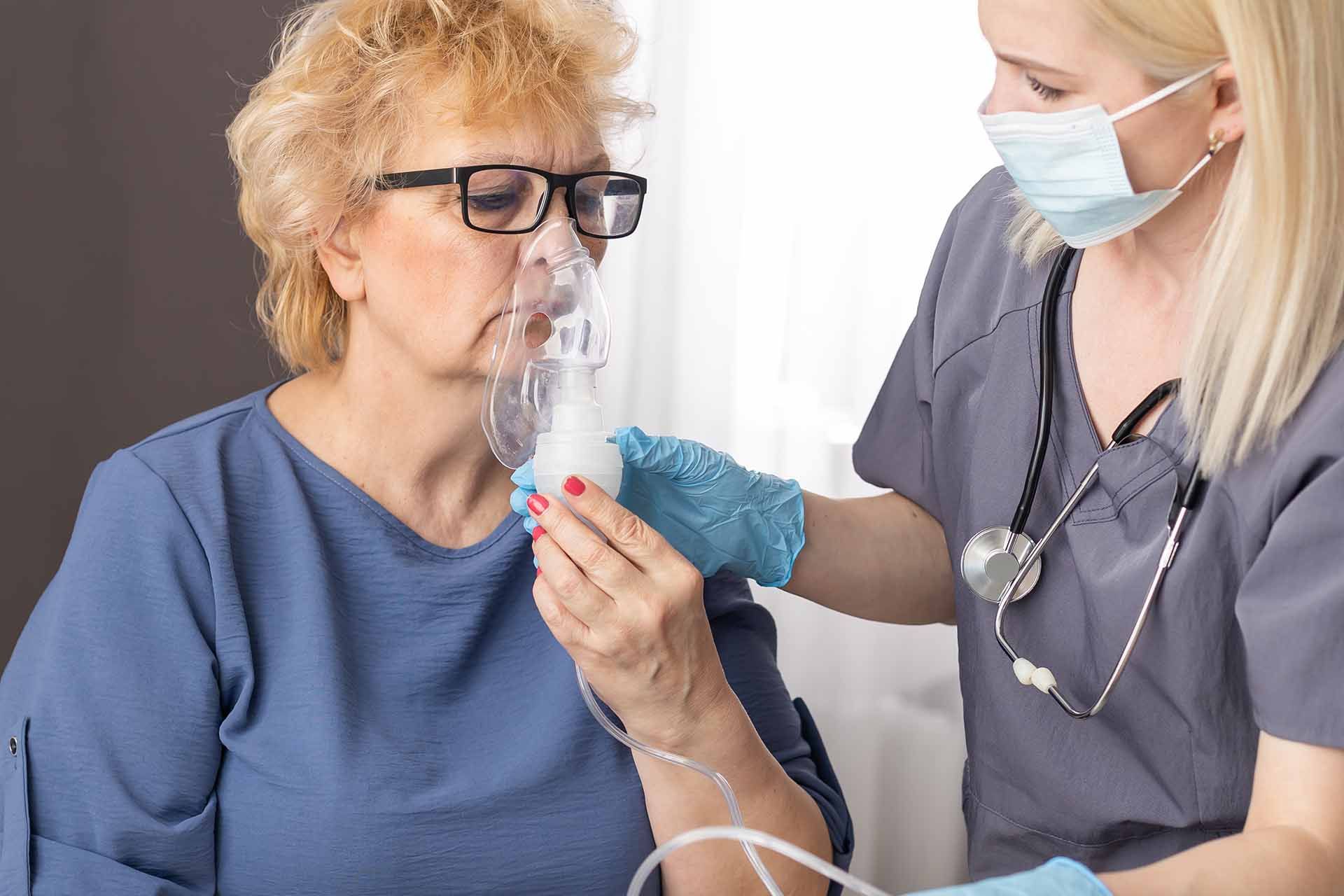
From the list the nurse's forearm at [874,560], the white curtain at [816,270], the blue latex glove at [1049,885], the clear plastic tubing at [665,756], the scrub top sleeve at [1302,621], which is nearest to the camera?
the blue latex glove at [1049,885]

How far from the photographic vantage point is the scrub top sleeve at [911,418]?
1646 mm

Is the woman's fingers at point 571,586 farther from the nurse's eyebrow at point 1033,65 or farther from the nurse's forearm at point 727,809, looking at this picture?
the nurse's eyebrow at point 1033,65

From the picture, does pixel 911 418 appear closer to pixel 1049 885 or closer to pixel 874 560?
pixel 874 560

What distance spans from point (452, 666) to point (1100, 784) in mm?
772

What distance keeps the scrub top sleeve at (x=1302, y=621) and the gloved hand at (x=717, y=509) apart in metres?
0.59

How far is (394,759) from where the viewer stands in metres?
1.45

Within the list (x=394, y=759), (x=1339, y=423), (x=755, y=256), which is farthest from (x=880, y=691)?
(x=1339, y=423)

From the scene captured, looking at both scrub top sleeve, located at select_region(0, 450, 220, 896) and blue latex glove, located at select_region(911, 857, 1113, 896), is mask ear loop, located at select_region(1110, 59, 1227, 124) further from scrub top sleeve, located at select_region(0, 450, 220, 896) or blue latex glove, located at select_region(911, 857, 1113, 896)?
scrub top sleeve, located at select_region(0, 450, 220, 896)

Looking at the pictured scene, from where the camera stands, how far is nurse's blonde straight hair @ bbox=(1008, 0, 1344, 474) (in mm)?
1121

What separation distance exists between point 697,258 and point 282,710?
1381mm

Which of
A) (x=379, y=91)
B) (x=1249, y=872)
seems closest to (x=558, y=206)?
(x=379, y=91)

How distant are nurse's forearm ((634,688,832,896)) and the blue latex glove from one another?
46 cm

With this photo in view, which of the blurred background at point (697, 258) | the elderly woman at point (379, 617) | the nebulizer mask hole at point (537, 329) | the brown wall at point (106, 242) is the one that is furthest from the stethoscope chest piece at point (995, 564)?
the brown wall at point (106, 242)

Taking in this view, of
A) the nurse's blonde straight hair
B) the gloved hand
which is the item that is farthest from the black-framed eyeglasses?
the nurse's blonde straight hair
